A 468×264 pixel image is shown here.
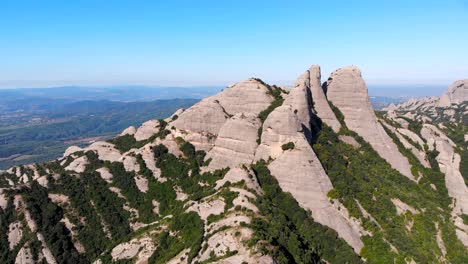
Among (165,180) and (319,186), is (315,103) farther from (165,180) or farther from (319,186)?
(165,180)

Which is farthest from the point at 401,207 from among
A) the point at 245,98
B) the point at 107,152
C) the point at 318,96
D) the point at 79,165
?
the point at 79,165

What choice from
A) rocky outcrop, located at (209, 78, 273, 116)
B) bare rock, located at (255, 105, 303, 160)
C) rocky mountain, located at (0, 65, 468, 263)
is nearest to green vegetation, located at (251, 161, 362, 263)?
rocky mountain, located at (0, 65, 468, 263)

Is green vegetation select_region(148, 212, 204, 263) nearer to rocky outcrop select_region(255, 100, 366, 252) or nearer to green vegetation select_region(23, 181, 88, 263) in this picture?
green vegetation select_region(23, 181, 88, 263)

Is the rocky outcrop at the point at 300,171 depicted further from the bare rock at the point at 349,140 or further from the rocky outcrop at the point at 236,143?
the bare rock at the point at 349,140

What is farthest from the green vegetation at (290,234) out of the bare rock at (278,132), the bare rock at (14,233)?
the bare rock at (14,233)

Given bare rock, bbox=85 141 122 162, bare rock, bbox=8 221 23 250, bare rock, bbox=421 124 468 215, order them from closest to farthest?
1. bare rock, bbox=8 221 23 250
2. bare rock, bbox=421 124 468 215
3. bare rock, bbox=85 141 122 162

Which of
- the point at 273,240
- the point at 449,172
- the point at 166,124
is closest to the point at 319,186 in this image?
the point at 273,240
